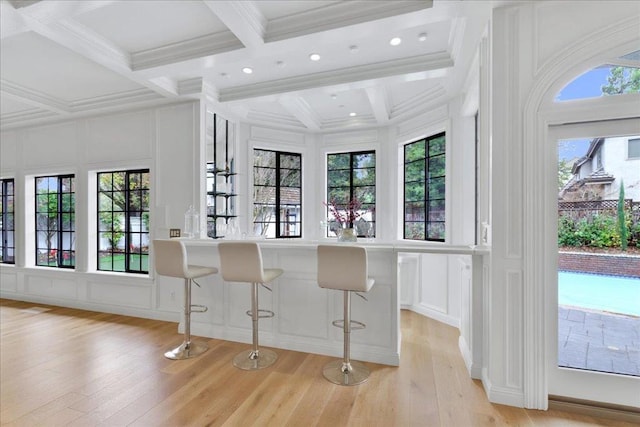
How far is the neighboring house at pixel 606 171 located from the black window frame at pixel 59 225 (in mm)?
6582

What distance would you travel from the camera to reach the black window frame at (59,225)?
516 centimetres

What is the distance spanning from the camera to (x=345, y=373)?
8.79 ft

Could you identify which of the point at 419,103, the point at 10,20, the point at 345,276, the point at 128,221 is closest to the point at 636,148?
the point at 345,276

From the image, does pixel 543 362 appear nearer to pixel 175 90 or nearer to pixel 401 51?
pixel 401 51

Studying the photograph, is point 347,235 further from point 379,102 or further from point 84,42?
point 84,42

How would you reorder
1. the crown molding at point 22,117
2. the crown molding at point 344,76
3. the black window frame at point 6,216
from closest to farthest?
the crown molding at point 344,76, the crown molding at point 22,117, the black window frame at point 6,216

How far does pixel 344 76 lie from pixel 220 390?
11.0 feet

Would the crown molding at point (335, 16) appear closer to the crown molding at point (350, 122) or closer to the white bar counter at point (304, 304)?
the white bar counter at point (304, 304)

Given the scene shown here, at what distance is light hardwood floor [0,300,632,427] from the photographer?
2.13 m

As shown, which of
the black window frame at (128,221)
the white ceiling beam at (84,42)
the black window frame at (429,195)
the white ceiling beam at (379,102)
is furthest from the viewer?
the black window frame at (128,221)

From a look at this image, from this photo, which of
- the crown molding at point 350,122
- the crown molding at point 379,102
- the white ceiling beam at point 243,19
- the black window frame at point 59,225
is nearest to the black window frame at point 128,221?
the black window frame at point 59,225

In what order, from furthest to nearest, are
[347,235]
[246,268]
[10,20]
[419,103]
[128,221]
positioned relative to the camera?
1. [128,221]
2. [419,103]
3. [347,235]
4. [246,268]
5. [10,20]

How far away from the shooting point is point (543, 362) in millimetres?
2240

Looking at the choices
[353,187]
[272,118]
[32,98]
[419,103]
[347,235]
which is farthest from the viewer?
[353,187]
